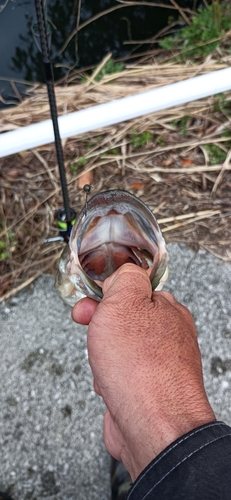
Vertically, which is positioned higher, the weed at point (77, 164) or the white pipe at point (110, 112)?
the white pipe at point (110, 112)

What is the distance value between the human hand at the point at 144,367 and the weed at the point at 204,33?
7.39ft

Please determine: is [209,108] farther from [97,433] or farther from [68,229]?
[97,433]

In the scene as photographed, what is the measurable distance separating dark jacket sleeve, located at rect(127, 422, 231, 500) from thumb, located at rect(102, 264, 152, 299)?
37cm

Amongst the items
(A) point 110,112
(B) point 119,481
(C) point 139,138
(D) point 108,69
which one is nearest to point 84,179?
(C) point 139,138

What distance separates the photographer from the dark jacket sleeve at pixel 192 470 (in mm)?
804

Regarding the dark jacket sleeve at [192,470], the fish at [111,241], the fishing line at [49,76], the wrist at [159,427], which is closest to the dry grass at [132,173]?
the fishing line at [49,76]

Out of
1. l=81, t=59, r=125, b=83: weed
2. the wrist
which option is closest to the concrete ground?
the wrist

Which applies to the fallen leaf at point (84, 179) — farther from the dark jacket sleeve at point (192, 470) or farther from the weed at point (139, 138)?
the dark jacket sleeve at point (192, 470)

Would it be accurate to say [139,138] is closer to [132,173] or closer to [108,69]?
[132,173]

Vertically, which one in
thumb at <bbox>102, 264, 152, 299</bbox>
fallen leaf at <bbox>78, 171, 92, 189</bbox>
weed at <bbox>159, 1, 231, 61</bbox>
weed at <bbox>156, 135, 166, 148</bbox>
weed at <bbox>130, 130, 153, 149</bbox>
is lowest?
fallen leaf at <bbox>78, 171, 92, 189</bbox>

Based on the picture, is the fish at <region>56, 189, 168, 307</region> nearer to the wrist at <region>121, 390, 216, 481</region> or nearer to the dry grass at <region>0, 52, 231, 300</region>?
the wrist at <region>121, 390, 216, 481</region>

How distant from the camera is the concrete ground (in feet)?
5.88

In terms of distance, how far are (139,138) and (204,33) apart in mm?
1008

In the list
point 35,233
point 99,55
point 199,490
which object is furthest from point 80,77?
point 199,490
